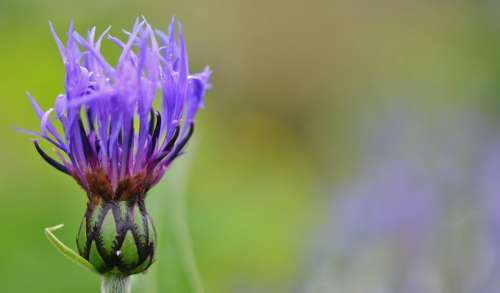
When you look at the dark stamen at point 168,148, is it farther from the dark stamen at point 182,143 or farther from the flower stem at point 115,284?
the flower stem at point 115,284

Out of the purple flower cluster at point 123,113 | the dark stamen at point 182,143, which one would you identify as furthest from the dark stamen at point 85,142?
the dark stamen at point 182,143

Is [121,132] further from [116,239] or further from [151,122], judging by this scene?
[116,239]

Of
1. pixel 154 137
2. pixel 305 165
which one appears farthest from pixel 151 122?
pixel 305 165

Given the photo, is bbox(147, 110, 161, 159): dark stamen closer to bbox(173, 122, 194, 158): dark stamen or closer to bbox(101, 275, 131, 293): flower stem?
bbox(173, 122, 194, 158): dark stamen

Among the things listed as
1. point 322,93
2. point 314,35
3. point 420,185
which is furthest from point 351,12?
point 420,185

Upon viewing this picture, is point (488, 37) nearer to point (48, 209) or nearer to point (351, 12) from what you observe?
point (48, 209)

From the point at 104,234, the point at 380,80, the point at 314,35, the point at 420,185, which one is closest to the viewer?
the point at 104,234

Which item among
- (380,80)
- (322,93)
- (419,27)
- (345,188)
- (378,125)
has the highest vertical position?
(419,27)
